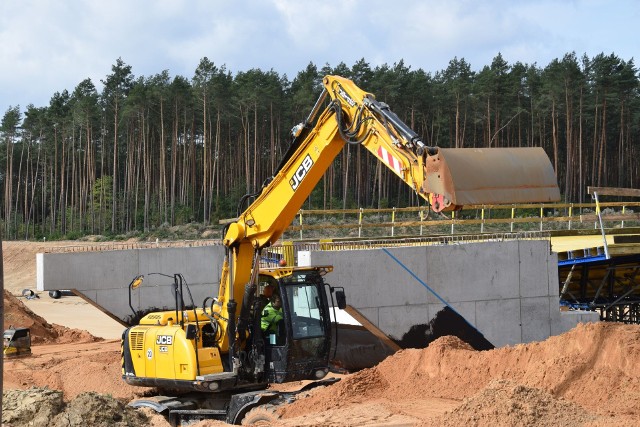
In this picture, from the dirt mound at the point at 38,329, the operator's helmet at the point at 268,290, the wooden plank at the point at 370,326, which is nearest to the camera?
the operator's helmet at the point at 268,290

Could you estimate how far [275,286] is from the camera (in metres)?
11.5

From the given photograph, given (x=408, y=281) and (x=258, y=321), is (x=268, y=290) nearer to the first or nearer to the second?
(x=258, y=321)

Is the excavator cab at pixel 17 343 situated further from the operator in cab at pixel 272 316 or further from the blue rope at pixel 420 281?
the operator in cab at pixel 272 316

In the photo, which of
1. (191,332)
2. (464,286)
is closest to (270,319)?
(191,332)

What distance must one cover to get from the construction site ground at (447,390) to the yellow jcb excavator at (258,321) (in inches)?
25.2

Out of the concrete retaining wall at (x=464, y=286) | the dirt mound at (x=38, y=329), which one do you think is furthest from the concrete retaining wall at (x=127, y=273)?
the concrete retaining wall at (x=464, y=286)

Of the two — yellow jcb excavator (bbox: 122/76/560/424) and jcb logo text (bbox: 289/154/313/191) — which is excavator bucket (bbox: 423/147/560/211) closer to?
yellow jcb excavator (bbox: 122/76/560/424)

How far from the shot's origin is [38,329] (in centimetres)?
2292

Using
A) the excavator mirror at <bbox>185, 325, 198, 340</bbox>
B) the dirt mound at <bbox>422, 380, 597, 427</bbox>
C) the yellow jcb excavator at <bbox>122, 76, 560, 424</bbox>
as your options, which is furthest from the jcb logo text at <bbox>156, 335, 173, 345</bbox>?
the dirt mound at <bbox>422, 380, 597, 427</bbox>

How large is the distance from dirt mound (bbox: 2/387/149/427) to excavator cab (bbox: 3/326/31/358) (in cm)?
920

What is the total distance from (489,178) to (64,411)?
18.3 ft

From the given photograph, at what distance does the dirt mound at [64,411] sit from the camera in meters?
9.09

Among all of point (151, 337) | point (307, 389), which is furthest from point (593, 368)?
point (151, 337)

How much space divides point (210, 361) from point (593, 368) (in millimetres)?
5641
